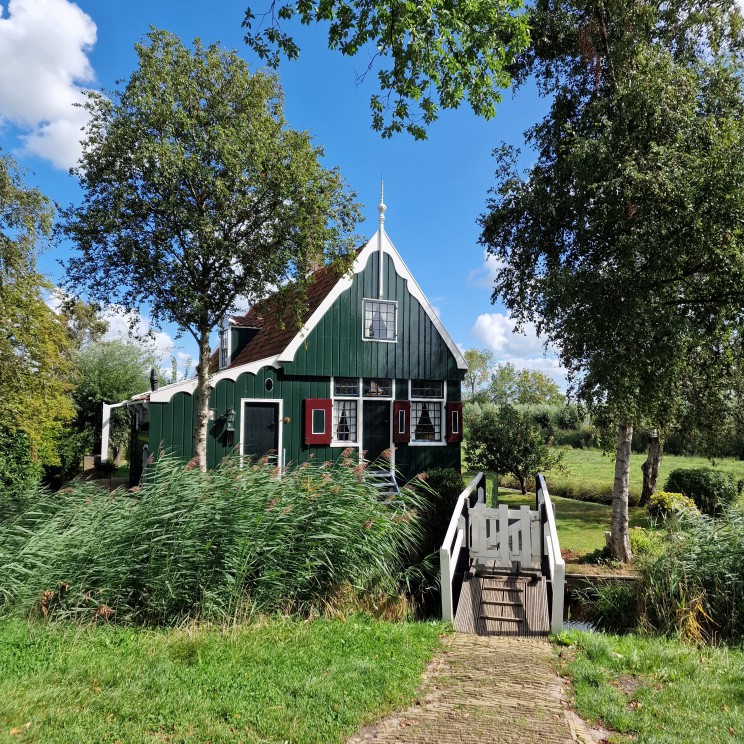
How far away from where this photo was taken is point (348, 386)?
14.8 m

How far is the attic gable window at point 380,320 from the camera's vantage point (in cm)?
1491

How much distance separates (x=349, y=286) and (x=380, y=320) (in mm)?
1283

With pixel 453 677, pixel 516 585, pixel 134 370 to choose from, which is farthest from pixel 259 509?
pixel 134 370

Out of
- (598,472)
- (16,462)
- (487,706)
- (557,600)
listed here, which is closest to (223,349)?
(16,462)

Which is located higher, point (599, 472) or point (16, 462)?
point (16, 462)

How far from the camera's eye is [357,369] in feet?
48.5

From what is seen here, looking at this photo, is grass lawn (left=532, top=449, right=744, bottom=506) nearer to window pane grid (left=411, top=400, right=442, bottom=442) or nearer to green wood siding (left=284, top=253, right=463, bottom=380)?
window pane grid (left=411, top=400, right=442, bottom=442)

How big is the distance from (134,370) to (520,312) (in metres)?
16.8

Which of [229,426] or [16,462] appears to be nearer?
[229,426]

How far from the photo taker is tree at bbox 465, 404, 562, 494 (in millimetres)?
17328

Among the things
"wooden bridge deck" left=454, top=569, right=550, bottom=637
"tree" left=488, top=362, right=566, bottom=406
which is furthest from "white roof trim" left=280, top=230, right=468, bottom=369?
"tree" left=488, top=362, right=566, bottom=406

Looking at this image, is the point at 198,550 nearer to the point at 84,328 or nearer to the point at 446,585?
the point at 446,585

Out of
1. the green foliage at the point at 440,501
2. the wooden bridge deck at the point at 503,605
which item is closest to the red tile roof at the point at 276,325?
the green foliage at the point at 440,501

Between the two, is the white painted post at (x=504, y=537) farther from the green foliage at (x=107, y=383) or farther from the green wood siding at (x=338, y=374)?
the green foliage at (x=107, y=383)
